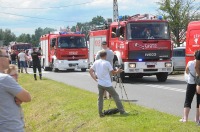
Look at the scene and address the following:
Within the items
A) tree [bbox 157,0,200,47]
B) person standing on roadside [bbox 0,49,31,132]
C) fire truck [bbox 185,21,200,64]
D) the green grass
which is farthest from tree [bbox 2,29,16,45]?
person standing on roadside [bbox 0,49,31,132]

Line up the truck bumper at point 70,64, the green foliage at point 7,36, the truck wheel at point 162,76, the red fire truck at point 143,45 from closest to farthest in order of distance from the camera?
the red fire truck at point 143,45
the truck wheel at point 162,76
the truck bumper at point 70,64
the green foliage at point 7,36

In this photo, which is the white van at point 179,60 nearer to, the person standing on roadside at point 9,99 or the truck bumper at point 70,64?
the truck bumper at point 70,64

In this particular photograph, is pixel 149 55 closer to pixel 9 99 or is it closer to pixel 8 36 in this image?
pixel 9 99

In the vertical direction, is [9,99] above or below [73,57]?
above

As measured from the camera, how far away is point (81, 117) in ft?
36.0

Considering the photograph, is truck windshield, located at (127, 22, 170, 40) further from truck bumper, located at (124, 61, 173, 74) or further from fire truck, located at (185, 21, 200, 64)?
fire truck, located at (185, 21, 200, 64)

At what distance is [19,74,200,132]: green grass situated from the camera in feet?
28.8

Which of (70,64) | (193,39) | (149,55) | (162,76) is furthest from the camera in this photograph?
(70,64)

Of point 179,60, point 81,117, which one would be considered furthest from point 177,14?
point 81,117

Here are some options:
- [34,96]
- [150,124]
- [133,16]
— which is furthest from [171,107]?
[133,16]

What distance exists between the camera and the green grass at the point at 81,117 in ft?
28.8

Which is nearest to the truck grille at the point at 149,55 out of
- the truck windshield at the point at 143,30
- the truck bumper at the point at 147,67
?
the truck bumper at the point at 147,67

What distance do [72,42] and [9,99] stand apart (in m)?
26.9

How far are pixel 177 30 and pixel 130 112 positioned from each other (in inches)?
1177
